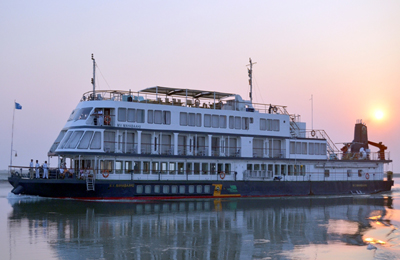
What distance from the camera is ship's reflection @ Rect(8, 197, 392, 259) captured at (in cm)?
1662

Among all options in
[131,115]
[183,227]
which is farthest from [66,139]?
[183,227]

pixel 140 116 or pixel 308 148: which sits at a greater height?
pixel 140 116

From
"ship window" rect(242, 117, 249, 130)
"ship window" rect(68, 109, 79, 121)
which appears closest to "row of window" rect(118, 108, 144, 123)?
"ship window" rect(68, 109, 79, 121)

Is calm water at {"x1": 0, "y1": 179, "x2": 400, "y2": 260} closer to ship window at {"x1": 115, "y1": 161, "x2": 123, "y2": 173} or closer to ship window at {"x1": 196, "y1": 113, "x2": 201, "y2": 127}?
ship window at {"x1": 115, "y1": 161, "x2": 123, "y2": 173}

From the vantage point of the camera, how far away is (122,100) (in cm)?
3731

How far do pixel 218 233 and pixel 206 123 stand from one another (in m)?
19.8

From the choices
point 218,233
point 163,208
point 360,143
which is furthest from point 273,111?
point 218,233

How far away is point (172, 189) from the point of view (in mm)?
36438

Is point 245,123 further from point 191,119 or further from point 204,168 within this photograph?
point 204,168

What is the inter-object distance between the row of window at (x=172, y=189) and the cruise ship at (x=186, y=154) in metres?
0.08

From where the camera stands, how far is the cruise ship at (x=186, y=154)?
34.5 m

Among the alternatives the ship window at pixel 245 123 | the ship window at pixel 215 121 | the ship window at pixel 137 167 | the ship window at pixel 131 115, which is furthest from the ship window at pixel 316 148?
the ship window at pixel 131 115

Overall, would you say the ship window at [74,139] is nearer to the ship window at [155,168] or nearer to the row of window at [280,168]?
the ship window at [155,168]

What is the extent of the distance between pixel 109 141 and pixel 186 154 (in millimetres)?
6602
